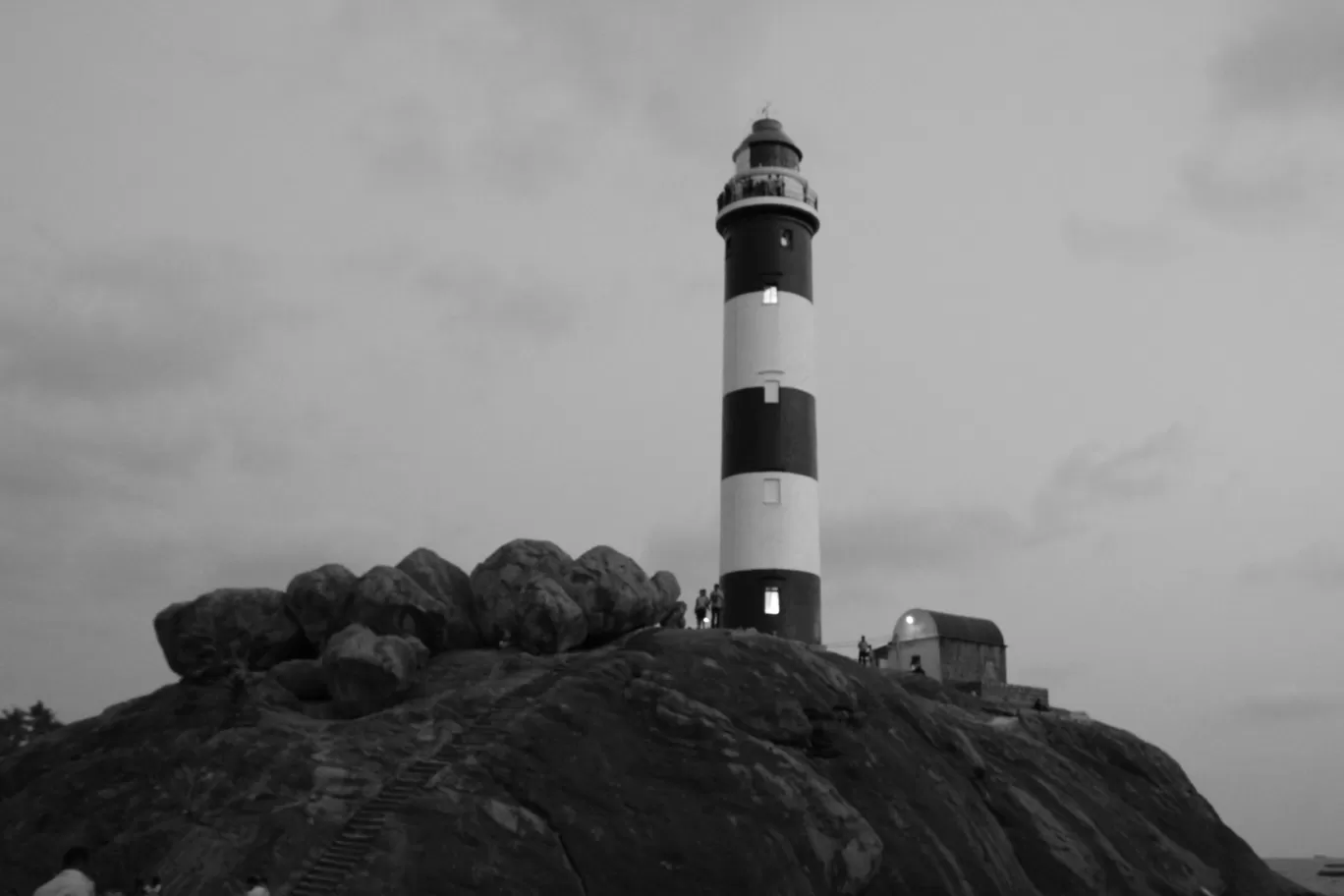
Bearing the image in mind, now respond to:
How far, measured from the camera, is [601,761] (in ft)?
82.6

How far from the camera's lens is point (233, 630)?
31.9 m

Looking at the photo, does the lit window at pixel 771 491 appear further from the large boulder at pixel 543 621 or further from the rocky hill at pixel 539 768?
the large boulder at pixel 543 621

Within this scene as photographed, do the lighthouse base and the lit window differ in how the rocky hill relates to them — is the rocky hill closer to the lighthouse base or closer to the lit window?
the lighthouse base

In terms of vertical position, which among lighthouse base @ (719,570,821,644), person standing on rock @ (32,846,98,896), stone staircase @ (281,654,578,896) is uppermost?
lighthouse base @ (719,570,821,644)

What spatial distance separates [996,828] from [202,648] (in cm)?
2026

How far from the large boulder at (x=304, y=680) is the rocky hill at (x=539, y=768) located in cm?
6

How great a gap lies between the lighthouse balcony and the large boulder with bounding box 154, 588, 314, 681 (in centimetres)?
2300

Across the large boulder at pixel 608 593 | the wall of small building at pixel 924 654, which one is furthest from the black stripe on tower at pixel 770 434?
the large boulder at pixel 608 593

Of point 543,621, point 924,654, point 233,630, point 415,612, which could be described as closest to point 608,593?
point 543,621

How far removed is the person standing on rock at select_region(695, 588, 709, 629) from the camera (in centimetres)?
4031

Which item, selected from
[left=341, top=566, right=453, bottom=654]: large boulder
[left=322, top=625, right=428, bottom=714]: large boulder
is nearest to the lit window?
[left=341, top=566, right=453, bottom=654]: large boulder

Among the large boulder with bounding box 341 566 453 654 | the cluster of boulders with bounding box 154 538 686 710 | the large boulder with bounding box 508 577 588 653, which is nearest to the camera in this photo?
the cluster of boulders with bounding box 154 538 686 710

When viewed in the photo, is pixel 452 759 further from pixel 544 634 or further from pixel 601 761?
pixel 544 634

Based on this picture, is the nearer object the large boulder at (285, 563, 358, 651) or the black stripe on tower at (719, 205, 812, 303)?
the large boulder at (285, 563, 358, 651)
